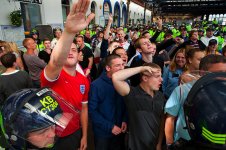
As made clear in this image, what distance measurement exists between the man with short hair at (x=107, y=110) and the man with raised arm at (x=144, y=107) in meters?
0.27

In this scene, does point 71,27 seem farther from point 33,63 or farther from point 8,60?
point 33,63

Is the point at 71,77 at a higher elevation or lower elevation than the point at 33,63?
higher

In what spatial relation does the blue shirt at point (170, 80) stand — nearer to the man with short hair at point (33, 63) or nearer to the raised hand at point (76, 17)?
the raised hand at point (76, 17)

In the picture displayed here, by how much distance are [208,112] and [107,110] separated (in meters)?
1.49

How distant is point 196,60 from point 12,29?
8.28m

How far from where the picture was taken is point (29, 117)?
900 millimetres

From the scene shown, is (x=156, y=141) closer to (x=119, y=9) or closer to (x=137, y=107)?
(x=137, y=107)

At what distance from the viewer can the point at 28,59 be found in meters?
3.62

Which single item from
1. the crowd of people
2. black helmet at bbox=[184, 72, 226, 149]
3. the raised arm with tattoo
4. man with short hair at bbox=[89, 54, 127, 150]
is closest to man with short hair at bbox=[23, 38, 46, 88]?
the crowd of people

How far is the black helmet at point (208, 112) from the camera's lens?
2.10 feet

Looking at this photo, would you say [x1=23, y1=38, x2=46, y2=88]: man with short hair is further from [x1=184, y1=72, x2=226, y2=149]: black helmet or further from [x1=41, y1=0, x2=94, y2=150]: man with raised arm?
[x1=184, y1=72, x2=226, y2=149]: black helmet

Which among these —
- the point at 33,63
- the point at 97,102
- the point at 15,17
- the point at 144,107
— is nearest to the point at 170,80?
the point at 144,107

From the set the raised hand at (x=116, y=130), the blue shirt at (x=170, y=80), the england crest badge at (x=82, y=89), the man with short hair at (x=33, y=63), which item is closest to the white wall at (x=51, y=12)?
the man with short hair at (x=33, y=63)

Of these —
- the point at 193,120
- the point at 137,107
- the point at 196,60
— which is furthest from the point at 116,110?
the point at 193,120
